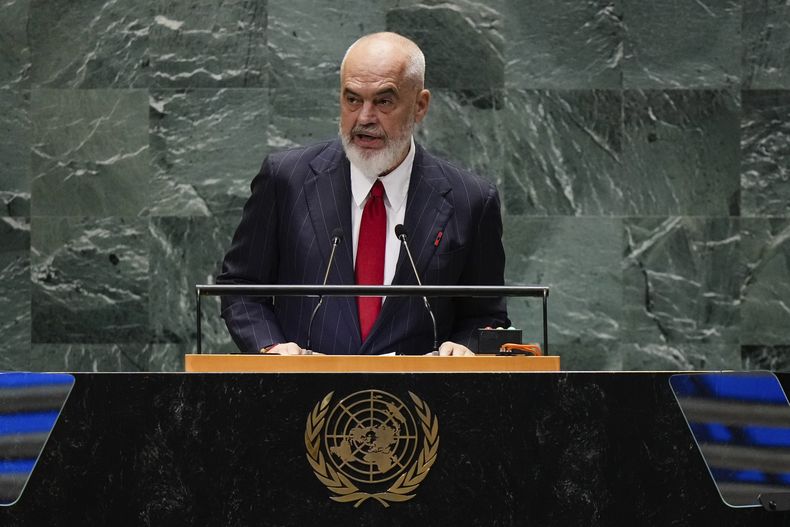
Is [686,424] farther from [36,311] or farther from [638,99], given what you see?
[36,311]

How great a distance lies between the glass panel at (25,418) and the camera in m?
2.37

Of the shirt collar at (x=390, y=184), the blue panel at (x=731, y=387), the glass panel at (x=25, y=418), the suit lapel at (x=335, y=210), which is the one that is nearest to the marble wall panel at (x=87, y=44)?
the suit lapel at (x=335, y=210)

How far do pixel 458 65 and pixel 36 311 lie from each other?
2.41 m

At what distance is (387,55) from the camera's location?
367 centimetres

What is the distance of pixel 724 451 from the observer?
2.46 m

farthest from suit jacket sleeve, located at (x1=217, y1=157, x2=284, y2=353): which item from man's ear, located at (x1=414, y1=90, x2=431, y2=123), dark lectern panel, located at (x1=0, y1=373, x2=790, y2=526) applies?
dark lectern panel, located at (x1=0, y1=373, x2=790, y2=526)

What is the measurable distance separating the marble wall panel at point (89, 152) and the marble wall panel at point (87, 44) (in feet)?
0.23

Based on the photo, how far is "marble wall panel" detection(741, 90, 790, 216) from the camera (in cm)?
618

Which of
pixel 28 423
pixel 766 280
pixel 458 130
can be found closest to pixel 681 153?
pixel 766 280

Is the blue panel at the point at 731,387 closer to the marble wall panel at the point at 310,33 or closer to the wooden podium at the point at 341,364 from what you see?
the wooden podium at the point at 341,364

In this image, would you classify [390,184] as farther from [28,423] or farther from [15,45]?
[15,45]

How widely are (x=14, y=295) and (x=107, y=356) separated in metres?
0.55

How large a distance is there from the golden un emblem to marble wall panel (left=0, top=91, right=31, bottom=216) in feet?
13.3

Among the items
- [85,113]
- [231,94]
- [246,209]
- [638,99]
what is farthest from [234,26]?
[246,209]
